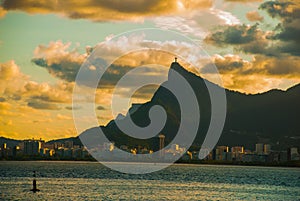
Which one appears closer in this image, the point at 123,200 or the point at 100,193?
the point at 123,200

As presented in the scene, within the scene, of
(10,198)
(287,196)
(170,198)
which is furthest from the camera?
(287,196)

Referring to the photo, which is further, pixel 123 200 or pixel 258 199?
pixel 258 199

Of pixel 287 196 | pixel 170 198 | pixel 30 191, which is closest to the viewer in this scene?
pixel 170 198

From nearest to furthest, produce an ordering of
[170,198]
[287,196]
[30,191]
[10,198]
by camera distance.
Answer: [10,198] → [170,198] → [30,191] → [287,196]

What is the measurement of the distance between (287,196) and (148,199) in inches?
1352

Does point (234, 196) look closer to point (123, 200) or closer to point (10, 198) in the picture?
point (123, 200)

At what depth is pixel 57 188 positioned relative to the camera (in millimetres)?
131875

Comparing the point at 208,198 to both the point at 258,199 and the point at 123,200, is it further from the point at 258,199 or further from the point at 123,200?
the point at 123,200

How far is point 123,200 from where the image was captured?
347ft

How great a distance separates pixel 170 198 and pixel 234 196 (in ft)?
53.5

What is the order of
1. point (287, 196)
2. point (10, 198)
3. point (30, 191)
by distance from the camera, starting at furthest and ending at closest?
1. point (287, 196)
2. point (30, 191)
3. point (10, 198)

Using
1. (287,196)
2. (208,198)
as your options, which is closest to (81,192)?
(208,198)

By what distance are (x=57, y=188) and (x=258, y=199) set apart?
3736 cm

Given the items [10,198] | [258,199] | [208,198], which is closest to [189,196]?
[208,198]
